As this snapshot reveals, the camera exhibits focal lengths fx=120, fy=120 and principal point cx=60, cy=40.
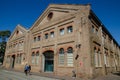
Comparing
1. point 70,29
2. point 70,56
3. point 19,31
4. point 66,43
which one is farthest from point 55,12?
point 19,31

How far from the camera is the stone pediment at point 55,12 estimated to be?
752 inches

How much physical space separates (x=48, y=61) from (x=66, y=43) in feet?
19.2

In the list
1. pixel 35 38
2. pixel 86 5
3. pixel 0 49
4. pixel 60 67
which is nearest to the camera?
pixel 86 5

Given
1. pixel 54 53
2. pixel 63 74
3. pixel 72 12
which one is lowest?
pixel 63 74

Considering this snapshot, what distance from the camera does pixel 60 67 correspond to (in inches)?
734

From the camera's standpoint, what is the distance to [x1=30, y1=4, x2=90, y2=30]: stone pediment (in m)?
19.1

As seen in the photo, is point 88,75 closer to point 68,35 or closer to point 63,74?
point 63,74

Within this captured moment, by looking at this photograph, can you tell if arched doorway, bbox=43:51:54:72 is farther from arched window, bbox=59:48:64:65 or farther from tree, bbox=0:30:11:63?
tree, bbox=0:30:11:63

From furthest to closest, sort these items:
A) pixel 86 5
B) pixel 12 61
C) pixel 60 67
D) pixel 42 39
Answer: pixel 12 61 < pixel 42 39 < pixel 60 67 < pixel 86 5

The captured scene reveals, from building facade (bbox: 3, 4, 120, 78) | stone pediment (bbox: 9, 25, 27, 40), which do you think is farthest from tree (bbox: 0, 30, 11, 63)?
building facade (bbox: 3, 4, 120, 78)

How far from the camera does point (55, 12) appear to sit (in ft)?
73.4

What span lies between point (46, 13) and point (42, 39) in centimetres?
535

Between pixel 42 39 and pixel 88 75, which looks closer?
pixel 88 75

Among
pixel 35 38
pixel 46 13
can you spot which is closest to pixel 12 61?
pixel 35 38
